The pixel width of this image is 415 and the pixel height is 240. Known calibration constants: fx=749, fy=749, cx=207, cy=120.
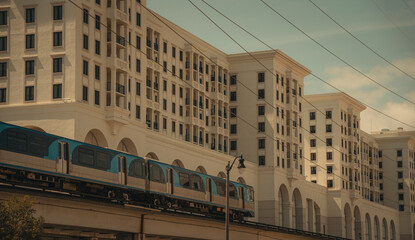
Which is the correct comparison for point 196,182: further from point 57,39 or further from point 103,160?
point 57,39

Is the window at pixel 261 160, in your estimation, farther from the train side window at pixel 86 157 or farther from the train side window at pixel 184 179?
the train side window at pixel 86 157

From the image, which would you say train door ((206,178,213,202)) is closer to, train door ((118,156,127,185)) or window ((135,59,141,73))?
train door ((118,156,127,185))

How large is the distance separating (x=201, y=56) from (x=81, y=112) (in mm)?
41592

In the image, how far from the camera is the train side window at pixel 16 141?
4228 centimetres

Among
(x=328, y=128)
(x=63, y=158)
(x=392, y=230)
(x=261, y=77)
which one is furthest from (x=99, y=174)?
(x=392, y=230)

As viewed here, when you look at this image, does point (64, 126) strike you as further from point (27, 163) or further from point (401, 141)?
point (401, 141)

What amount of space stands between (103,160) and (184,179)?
38.1ft

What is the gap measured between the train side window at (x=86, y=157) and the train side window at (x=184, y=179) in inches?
483

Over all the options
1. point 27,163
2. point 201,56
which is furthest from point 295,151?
point 27,163

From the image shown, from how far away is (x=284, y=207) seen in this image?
4424 inches

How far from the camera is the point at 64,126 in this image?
6550 centimetres

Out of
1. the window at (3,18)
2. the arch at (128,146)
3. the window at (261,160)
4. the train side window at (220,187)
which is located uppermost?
the window at (3,18)

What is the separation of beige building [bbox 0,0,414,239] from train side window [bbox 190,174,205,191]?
10.9m

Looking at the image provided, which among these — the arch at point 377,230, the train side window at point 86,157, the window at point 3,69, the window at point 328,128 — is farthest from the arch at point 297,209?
the train side window at point 86,157
